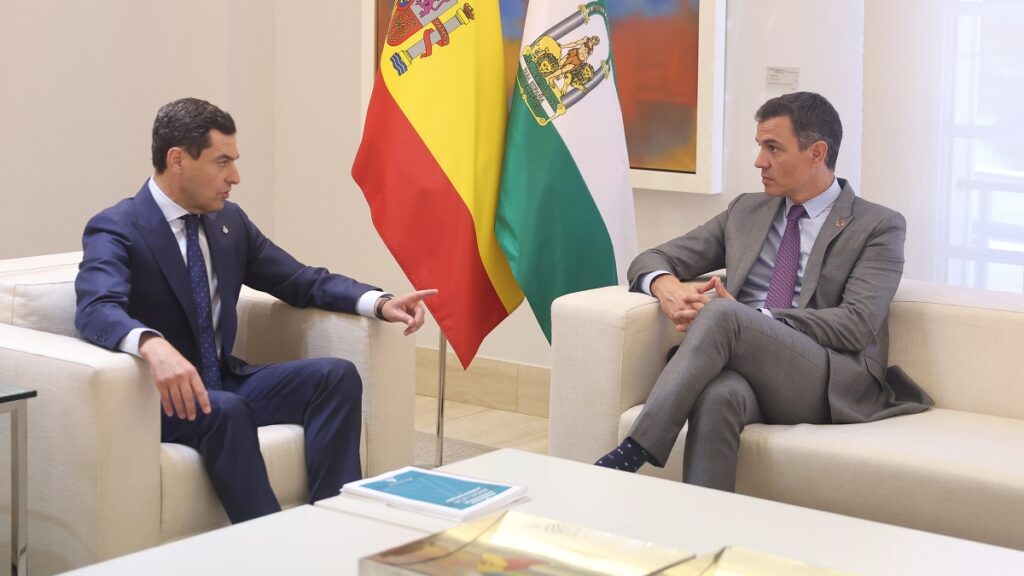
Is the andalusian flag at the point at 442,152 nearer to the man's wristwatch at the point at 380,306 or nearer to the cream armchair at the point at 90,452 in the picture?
the man's wristwatch at the point at 380,306

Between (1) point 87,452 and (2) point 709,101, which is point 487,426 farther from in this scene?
(1) point 87,452

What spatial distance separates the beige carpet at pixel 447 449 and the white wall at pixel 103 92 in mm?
1676

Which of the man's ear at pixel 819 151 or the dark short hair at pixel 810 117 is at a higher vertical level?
the dark short hair at pixel 810 117

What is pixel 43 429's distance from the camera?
108 inches

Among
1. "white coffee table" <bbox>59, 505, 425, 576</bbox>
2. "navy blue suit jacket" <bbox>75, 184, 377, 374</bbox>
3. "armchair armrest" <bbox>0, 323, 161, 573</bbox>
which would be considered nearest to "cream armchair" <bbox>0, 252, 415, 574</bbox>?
"armchair armrest" <bbox>0, 323, 161, 573</bbox>

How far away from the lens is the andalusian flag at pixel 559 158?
3816 mm

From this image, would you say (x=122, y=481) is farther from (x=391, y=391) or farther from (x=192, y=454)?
(x=391, y=391)

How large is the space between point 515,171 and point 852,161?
1218 mm

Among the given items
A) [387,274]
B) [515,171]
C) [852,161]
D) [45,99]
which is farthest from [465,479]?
[45,99]

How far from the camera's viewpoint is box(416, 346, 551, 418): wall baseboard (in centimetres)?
513

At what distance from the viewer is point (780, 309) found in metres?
3.44

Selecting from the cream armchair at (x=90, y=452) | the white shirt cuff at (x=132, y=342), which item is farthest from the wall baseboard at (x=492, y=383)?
the white shirt cuff at (x=132, y=342)

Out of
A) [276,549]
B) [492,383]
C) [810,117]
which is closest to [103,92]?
[492,383]

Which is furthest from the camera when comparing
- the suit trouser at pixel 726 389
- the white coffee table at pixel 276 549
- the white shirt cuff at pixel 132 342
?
the suit trouser at pixel 726 389
